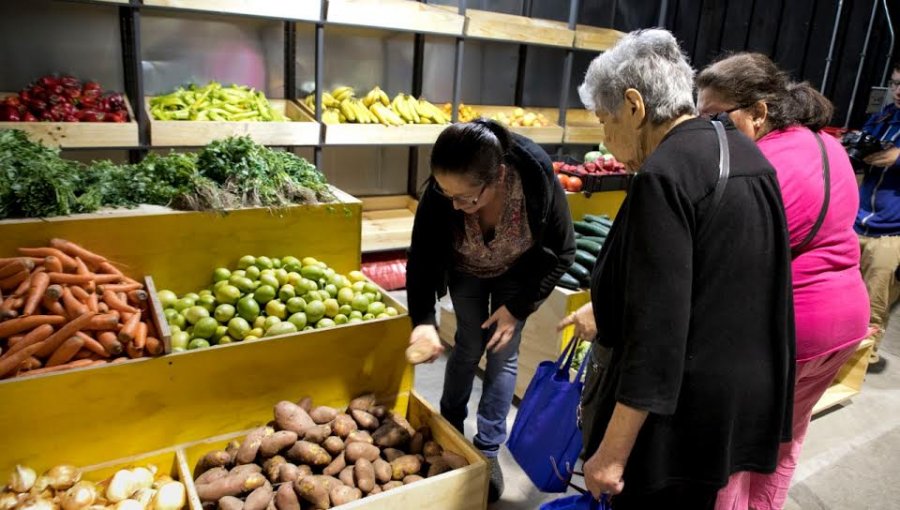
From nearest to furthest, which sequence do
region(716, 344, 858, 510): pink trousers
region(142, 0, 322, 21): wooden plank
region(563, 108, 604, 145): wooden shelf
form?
1. region(716, 344, 858, 510): pink trousers
2. region(142, 0, 322, 21): wooden plank
3. region(563, 108, 604, 145): wooden shelf

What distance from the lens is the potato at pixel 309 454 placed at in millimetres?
1846

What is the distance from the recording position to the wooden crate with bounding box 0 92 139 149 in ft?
10.8

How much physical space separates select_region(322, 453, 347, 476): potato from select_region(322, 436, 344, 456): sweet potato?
0.03 meters

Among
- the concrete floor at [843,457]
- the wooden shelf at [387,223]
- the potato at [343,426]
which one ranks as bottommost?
the concrete floor at [843,457]

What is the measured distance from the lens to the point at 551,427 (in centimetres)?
193

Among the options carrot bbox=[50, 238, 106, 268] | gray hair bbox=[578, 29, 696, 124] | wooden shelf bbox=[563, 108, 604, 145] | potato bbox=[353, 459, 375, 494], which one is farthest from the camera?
wooden shelf bbox=[563, 108, 604, 145]

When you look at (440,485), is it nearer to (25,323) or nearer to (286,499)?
(286,499)

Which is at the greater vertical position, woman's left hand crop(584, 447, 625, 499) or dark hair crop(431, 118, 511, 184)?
dark hair crop(431, 118, 511, 184)

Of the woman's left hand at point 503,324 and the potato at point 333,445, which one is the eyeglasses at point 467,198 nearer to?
the woman's left hand at point 503,324

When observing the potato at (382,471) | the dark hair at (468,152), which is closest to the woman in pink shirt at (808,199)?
the dark hair at (468,152)

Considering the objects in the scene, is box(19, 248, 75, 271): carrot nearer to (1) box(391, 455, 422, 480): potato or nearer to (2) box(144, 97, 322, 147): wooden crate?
(1) box(391, 455, 422, 480): potato

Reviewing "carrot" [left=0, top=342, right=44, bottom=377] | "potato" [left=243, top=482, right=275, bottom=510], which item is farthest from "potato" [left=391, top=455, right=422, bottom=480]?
"carrot" [left=0, top=342, right=44, bottom=377]

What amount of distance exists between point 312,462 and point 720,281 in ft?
4.32

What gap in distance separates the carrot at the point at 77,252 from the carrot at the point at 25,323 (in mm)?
266
